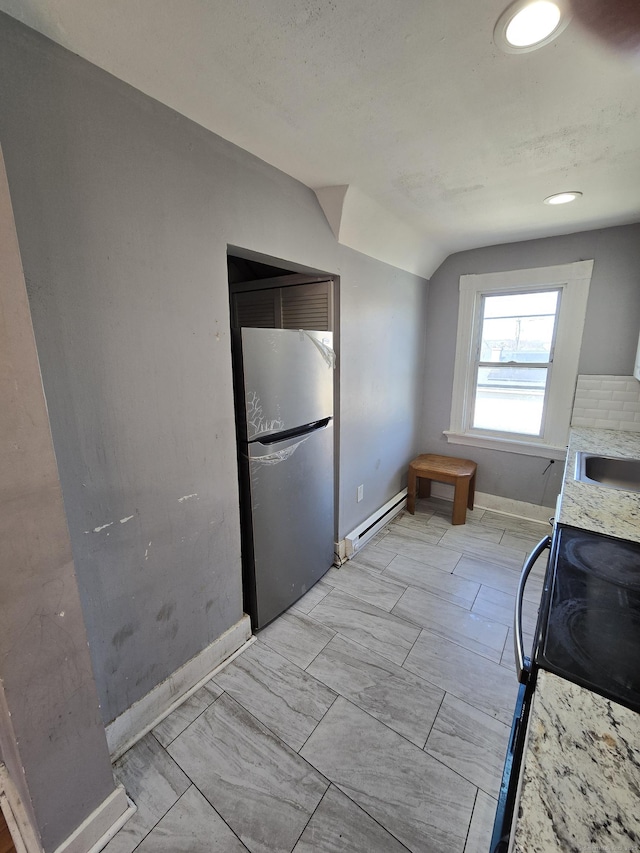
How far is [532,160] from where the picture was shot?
151cm

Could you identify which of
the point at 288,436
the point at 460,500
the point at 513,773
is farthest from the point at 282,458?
the point at 460,500

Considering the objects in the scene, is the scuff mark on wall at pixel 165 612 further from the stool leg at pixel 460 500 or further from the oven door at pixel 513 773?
the stool leg at pixel 460 500

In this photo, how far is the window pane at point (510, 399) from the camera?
9.23ft

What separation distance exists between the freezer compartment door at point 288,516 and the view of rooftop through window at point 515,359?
5.73 feet

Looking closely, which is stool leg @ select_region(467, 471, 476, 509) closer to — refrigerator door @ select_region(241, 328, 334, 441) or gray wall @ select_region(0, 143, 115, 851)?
refrigerator door @ select_region(241, 328, 334, 441)

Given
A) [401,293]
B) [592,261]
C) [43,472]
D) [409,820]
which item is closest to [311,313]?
[401,293]

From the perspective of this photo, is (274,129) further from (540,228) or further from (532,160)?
(540,228)

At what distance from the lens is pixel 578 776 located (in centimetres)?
47

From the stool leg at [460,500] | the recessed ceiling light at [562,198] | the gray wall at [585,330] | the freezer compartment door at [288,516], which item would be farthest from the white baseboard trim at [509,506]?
the recessed ceiling light at [562,198]

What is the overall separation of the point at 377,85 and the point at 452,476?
7.97 feet

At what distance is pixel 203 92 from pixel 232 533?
1602 millimetres

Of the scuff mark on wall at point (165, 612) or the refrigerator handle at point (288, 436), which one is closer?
the scuff mark on wall at point (165, 612)

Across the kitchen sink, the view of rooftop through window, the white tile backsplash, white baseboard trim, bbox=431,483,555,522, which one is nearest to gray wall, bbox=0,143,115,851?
the kitchen sink

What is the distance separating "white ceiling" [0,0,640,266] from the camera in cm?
83
